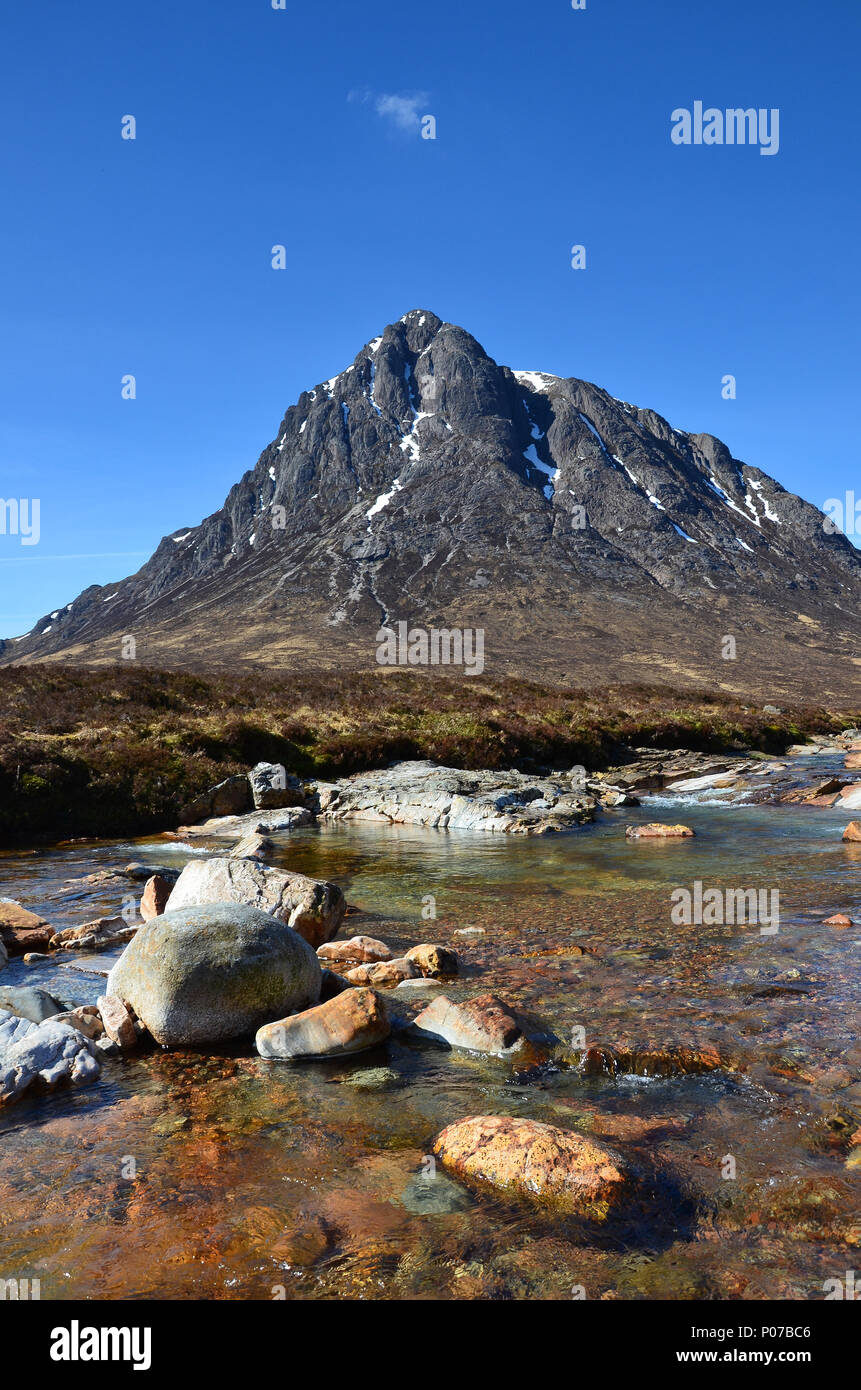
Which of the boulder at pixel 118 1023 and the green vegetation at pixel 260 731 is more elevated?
the green vegetation at pixel 260 731

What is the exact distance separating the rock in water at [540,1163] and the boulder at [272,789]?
1990 cm

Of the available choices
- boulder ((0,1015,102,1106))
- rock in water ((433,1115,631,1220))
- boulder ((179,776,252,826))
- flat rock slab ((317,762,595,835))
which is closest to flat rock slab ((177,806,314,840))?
boulder ((179,776,252,826))

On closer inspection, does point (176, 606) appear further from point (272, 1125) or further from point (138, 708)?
point (272, 1125)

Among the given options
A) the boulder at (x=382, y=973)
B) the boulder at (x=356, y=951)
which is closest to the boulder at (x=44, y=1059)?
the boulder at (x=382, y=973)

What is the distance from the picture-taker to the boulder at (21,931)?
441 inches

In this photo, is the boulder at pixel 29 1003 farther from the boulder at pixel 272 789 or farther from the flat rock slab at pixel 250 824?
the boulder at pixel 272 789

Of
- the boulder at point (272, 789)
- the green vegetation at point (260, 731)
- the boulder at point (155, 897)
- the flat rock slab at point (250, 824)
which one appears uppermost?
the green vegetation at point (260, 731)

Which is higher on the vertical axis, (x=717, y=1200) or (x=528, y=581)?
(x=528, y=581)

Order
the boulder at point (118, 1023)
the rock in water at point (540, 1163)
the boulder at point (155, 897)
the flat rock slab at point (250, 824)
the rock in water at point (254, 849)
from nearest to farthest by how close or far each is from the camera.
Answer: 1. the rock in water at point (540, 1163)
2. the boulder at point (118, 1023)
3. the boulder at point (155, 897)
4. the rock in water at point (254, 849)
5. the flat rock slab at point (250, 824)

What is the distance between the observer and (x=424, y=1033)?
8062 millimetres

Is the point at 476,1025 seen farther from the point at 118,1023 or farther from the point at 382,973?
the point at 118,1023
